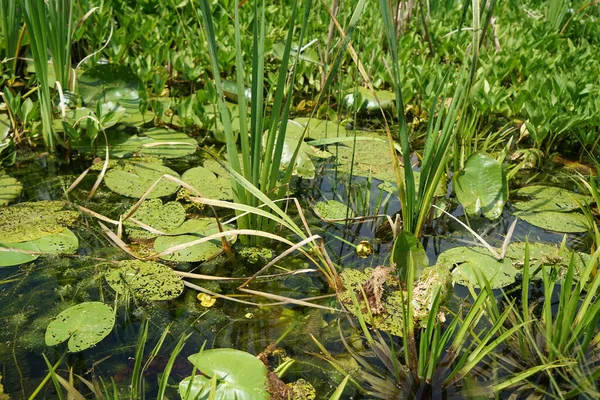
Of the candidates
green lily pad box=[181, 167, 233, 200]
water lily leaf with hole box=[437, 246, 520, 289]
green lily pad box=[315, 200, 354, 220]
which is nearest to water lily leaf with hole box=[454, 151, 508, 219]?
water lily leaf with hole box=[437, 246, 520, 289]

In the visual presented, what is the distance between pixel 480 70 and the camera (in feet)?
7.73

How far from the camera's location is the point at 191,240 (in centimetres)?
152

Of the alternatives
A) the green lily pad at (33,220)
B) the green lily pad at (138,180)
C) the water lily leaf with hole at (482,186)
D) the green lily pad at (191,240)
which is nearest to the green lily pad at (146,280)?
the green lily pad at (191,240)

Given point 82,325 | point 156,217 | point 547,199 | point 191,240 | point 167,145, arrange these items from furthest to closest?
point 167,145
point 547,199
point 156,217
point 191,240
point 82,325

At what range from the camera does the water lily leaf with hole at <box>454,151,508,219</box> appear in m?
1.77

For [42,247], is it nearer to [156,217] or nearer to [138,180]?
[156,217]

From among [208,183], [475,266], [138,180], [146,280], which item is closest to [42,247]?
[146,280]

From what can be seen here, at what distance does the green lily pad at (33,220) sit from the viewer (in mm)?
1475

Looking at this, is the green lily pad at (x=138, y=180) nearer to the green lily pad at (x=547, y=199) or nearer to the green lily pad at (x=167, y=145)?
the green lily pad at (x=167, y=145)

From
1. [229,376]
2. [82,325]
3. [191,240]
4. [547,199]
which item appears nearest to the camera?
[229,376]

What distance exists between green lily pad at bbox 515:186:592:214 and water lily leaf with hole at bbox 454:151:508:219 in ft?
0.44

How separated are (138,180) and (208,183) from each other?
216mm

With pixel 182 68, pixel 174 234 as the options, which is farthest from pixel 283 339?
pixel 182 68

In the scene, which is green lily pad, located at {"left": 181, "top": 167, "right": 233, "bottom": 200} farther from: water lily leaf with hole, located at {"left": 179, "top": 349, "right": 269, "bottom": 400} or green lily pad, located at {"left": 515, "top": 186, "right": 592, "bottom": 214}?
green lily pad, located at {"left": 515, "top": 186, "right": 592, "bottom": 214}
